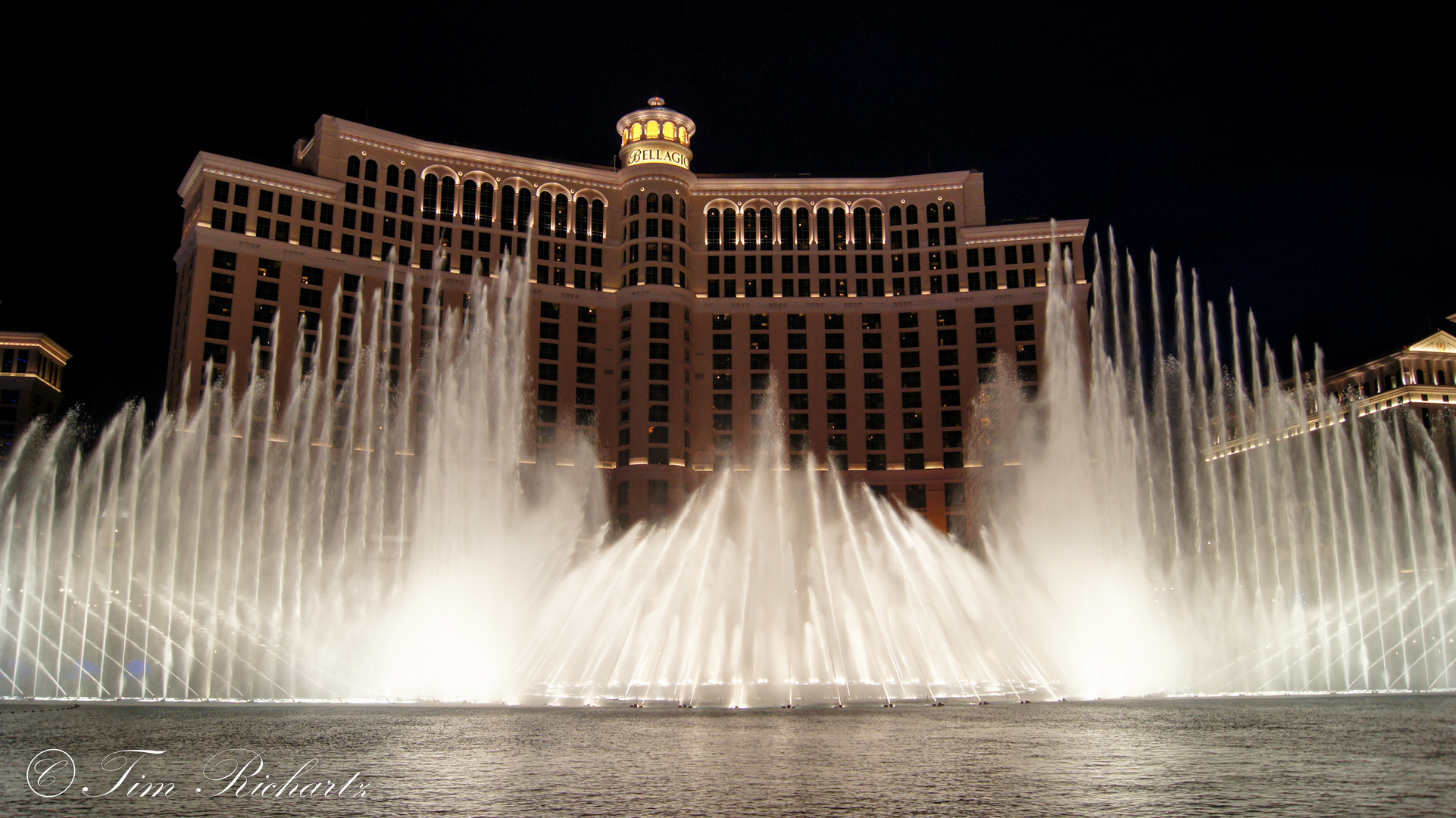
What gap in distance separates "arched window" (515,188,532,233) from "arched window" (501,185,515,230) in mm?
349

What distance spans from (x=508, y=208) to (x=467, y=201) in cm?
368

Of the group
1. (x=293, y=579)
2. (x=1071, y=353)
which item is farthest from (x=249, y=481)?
(x=1071, y=353)

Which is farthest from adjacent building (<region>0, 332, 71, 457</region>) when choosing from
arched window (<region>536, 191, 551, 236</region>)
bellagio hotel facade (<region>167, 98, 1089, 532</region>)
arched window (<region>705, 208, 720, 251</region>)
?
arched window (<region>705, 208, 720, 251</region>)

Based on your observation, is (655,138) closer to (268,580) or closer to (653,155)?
(653,155)

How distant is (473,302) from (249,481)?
70.0 feet

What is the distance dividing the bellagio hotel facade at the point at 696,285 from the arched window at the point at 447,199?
0.16 metres

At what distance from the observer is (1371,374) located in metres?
84.2

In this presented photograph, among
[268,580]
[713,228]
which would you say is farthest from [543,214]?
[268,580]

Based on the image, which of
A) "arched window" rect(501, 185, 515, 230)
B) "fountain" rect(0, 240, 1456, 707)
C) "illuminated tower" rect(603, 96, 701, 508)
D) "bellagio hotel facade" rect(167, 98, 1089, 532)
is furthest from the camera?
"arched window" rect(501, 185, 515, 230)

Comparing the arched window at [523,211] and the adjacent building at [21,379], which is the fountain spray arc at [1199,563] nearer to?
the arched window at [523,211]

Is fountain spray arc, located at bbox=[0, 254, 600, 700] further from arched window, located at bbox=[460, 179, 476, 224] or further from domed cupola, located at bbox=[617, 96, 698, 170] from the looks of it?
domed cupola, located at bbox=[617, 96, 698, 170]

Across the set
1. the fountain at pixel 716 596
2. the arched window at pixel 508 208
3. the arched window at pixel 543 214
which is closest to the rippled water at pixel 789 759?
the fountain at pixel 716 596

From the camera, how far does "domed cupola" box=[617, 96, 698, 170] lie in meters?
97.4

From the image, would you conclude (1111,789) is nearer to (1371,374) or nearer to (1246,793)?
(1246,793)
